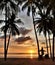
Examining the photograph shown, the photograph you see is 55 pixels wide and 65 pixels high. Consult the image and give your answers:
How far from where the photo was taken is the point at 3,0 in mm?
53344

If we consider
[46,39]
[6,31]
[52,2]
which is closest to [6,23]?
[6,31]

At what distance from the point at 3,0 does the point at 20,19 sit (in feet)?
18.8

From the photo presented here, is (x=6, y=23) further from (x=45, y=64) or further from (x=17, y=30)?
(x=45, y=64)

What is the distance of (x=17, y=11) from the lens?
172ft

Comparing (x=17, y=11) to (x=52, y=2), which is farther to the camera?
(x=17, y=11)

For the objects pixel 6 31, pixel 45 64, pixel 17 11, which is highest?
pixel 17 11

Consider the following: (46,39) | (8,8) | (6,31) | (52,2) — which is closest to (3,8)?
(8,8)

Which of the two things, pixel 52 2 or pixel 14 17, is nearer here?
pixel 52 2

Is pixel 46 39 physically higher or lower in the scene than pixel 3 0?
lower

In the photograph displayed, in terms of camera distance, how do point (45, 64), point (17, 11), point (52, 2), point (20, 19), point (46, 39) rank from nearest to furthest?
1. point (52, 2)
2. point (45, 64)
3. point (17, 11)
4. point (20, 19)
5. point (46, 39)

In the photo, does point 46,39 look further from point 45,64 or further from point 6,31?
point 45,64

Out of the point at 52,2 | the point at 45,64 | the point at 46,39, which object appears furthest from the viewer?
the point at 46,39

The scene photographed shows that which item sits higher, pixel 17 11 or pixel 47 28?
pixel 17 11

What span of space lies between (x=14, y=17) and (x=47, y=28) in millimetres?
7493
